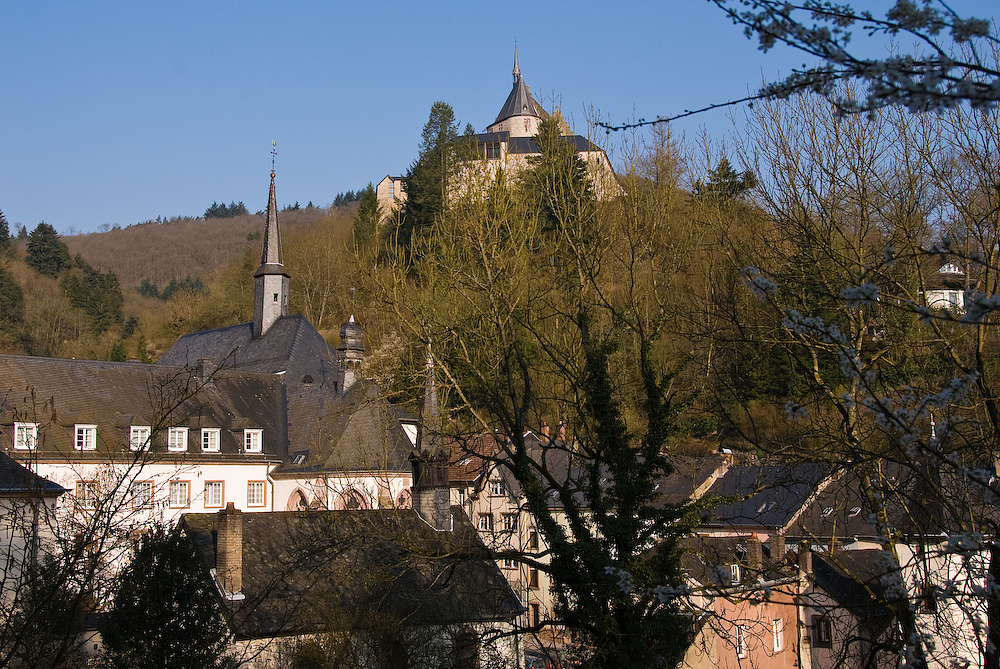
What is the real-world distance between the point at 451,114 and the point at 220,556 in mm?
38750

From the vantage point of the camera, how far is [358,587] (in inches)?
637

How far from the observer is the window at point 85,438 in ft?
99.3

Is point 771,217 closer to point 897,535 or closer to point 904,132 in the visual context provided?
point 904,132

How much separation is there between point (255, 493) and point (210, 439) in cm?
257

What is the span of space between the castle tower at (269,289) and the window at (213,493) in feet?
40.9

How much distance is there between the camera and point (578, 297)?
44.0 feet

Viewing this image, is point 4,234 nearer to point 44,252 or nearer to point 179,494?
point 44,252

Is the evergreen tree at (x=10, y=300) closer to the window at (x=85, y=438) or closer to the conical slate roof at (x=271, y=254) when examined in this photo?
the conical slate roof at (x=271, y=254)

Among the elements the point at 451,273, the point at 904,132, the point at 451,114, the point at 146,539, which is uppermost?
the point at 451,114

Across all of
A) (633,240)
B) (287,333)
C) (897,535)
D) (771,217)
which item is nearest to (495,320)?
(633,240)

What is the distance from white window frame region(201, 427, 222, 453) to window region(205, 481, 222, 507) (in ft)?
4.14

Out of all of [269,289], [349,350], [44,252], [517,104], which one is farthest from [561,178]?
[517,104]

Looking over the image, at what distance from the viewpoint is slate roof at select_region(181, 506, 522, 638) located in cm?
1283

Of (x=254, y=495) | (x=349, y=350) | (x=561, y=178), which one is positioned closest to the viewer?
(x=561, y=178)
